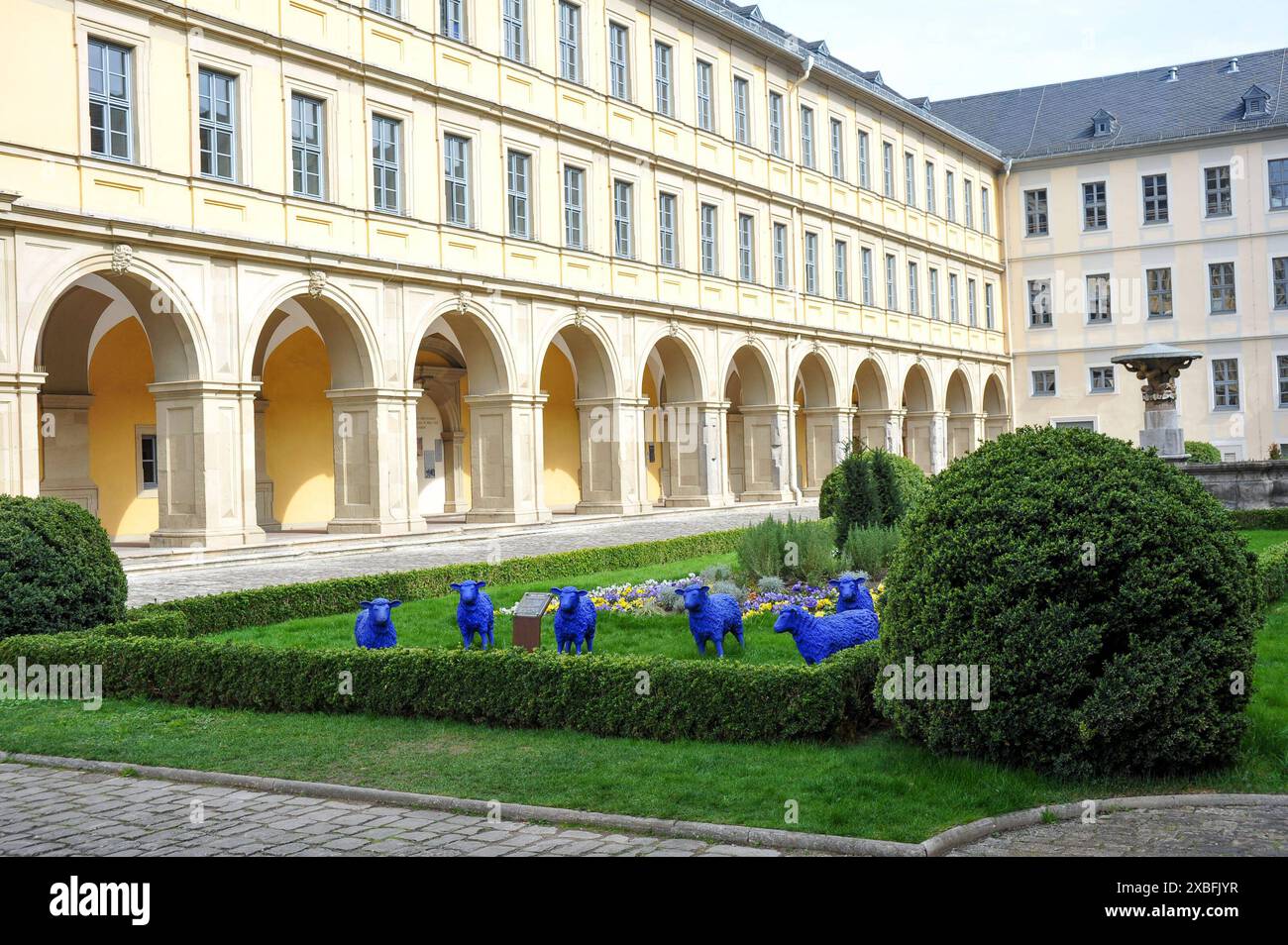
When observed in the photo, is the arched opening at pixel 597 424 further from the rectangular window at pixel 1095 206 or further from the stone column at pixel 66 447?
the rectangular window at pixel 1095 206

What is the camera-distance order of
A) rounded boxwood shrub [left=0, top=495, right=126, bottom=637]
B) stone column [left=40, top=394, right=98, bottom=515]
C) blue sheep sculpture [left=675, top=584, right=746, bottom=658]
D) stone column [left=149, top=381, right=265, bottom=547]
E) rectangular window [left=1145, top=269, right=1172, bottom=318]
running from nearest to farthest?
blue sheep sculpture [left=675, top=584, right=746, bottom=658]
rounded boxwood shrub [left=0, top=495, right=126, bottom=637]
stone column [left=149, top=381, right=265, bottom=547]
stone column [left=40, top=394, right=98, bottom=515]
rectangular window [left=1145, top=269, right=1172, bottom=318]

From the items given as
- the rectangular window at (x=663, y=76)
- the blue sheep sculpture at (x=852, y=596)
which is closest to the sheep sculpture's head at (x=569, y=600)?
the blue sheep sculpture at (x=852, y=596)

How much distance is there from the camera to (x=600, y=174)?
2866 centimetres

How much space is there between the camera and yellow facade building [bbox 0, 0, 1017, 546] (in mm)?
19094

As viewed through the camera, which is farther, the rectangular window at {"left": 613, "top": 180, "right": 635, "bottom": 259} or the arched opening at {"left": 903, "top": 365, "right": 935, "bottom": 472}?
the arched opening at {"left": 903, "top": 365, "right": 935, "bottom": 472}

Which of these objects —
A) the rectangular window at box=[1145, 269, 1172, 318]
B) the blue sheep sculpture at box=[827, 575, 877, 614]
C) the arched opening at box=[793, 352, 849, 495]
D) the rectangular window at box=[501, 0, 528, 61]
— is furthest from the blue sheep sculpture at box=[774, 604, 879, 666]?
the rectangular window at box=[1145, 269, 1172, 318]

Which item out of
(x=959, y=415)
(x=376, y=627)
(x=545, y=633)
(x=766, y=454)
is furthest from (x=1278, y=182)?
(x=376, y=627)

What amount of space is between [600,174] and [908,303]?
16575mm

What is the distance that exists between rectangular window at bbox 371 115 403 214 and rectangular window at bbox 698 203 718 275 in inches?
397

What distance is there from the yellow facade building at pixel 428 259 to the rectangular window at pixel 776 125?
111 mm

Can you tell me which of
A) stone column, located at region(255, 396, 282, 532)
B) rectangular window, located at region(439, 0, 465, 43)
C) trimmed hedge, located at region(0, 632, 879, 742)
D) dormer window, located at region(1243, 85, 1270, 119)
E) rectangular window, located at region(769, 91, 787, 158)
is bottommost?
trimmed hedge, located at region(0, 632, 879, 742)

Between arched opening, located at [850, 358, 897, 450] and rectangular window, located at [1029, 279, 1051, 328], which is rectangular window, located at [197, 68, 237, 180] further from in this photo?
rectangular window, located at [1029, 279, 1051, 328]

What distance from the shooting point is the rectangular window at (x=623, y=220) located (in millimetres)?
29234
